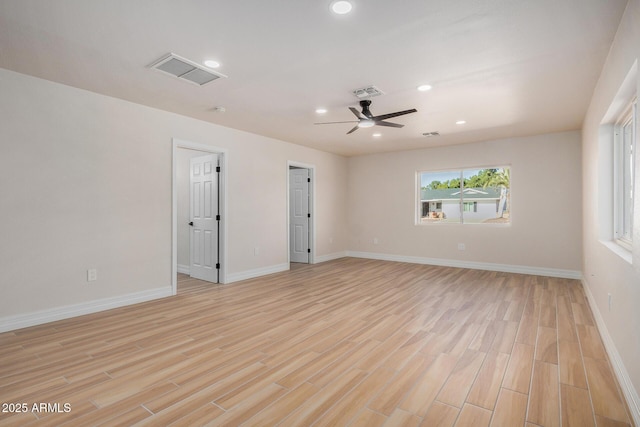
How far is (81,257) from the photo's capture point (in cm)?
370

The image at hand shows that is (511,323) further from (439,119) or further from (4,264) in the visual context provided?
(4,264)

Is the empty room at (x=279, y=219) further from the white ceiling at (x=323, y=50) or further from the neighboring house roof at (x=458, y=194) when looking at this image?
the neighboring house roof at (x=458, y=194)

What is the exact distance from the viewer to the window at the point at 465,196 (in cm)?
642

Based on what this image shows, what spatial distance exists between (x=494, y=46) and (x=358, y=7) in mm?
1309

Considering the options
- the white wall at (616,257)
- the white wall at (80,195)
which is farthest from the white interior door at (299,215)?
the white wall at (616,257)

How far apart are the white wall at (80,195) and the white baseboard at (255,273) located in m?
0.13

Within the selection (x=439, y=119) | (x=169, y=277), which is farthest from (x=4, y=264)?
(x=439, y=119)

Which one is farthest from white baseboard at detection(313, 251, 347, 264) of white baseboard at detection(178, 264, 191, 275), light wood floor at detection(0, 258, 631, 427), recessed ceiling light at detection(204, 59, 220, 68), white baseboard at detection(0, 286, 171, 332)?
recessed ceiling light at detection(204, 59, 220, 68)

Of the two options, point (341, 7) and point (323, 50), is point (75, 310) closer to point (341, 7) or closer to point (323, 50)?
point (323, 50)

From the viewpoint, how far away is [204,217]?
18.4ft

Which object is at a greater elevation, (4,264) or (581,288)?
(4,264)

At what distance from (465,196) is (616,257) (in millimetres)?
4394

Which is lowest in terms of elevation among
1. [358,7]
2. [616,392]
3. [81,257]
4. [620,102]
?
[616,392]

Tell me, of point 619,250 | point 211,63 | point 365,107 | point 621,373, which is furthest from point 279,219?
point 621,373
